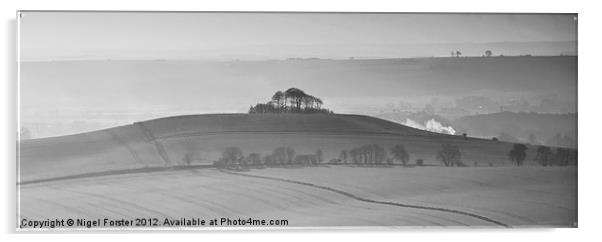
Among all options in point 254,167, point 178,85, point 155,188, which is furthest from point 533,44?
point 155,188

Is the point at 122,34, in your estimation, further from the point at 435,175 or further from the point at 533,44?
the point at 533,44

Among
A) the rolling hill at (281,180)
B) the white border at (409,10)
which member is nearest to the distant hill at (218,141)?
the rolling hill at (281,180)

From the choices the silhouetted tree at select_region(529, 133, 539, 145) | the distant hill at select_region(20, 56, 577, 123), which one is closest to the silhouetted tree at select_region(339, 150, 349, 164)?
the distant hill at select_region(20, 56, 577, 123)

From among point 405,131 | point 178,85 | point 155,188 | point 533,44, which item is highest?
point 533,44

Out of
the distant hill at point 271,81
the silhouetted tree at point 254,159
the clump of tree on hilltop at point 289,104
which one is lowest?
the silhouetted tree at point 254,159

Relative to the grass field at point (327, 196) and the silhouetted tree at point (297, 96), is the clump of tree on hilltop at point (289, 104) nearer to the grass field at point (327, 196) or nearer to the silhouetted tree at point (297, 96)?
the silhouetted tree at point (297, 96)

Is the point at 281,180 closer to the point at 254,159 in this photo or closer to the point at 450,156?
the point at 254,159

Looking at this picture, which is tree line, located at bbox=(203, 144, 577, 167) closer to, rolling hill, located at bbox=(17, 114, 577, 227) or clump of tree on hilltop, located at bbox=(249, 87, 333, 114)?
rolling hill, located at bbox=(17, 114, 577, 227)
